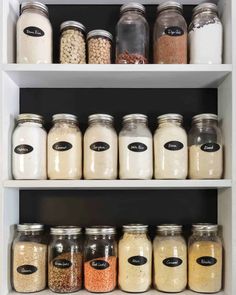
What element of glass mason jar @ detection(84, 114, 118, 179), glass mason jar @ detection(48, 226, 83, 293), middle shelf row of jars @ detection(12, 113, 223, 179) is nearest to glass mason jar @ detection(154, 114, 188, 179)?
middle shelf row of jars @ detection(12, 113, 223, 179)

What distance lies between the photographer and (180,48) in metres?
1.46

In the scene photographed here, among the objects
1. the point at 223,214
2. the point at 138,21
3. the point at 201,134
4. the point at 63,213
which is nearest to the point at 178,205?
the point at 223,214

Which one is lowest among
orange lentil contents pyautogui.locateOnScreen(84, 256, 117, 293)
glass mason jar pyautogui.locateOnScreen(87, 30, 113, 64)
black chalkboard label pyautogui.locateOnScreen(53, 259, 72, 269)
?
orange lentil contents pyautogui.locateOnScreen(84, 256, 117, 293)

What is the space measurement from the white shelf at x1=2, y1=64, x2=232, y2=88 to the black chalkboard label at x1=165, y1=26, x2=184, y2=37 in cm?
12

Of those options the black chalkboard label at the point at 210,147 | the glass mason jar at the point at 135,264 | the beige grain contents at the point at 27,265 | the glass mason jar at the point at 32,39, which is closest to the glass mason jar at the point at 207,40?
the black chalkboard label at the point at 210,147

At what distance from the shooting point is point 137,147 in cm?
143

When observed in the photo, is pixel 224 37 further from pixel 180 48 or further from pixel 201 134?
pixel 201 134

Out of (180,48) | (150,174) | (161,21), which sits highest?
(161,21)

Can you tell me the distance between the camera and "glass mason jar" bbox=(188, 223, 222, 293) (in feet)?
4.67

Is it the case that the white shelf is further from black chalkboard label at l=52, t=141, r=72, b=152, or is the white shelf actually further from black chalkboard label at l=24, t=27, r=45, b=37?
black chalkboard label at l=52, t=141, r=72, b=152

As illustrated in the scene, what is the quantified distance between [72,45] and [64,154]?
1.20 ft

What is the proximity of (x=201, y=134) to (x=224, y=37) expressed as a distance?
1.11 ft

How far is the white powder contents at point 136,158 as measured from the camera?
1425 mm

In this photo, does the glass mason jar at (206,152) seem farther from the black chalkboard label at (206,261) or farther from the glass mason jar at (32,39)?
the glass mason jar at (32,39)
